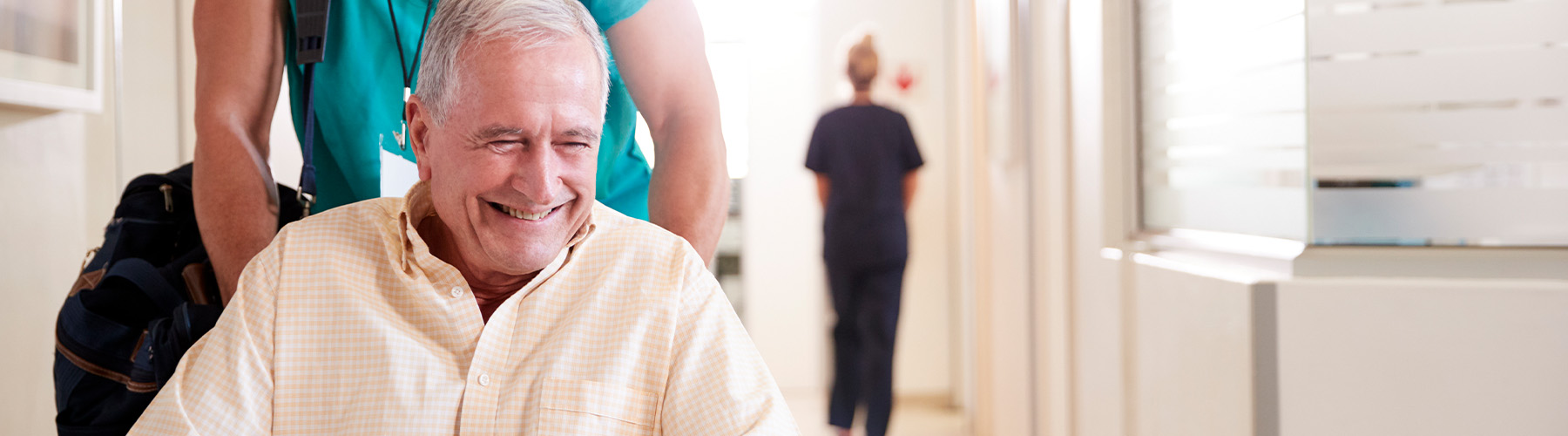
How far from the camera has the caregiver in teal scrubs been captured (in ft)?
3.75

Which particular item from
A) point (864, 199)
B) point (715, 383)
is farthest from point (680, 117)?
point (864, 199)

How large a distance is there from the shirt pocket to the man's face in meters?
0.13

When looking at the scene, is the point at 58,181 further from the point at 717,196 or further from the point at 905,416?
the point at 905,416

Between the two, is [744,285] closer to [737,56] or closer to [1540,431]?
[737,56]

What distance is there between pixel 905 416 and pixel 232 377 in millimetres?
2976

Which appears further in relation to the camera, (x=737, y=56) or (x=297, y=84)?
(x=737, y=56)

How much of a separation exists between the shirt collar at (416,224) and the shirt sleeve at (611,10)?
24 cm

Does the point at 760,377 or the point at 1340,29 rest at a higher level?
the point at 1340,29

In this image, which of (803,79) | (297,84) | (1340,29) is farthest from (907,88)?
(297,84)

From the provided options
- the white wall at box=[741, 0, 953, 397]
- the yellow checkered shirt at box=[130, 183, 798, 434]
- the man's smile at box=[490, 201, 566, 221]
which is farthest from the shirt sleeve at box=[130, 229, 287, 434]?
the white wall at box=[741, 0, 953, 397]

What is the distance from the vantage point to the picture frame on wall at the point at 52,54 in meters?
1.46

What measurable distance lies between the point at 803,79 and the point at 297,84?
2.64 meters

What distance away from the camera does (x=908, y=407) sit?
3.77 meters

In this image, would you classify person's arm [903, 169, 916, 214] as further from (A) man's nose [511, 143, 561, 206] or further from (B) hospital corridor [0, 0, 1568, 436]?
(A) man's nose [511, 143, 561, 206]
